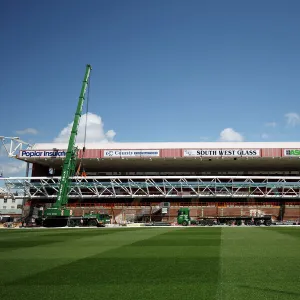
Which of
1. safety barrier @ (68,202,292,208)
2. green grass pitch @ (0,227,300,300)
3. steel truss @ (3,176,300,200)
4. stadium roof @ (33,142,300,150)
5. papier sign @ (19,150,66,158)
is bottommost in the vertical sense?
green grass pitch @ (0,227,300,300)

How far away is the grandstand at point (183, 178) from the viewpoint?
74.4 metres

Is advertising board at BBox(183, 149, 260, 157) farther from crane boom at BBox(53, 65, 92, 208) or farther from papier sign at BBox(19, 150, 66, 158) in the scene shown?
papier sign at BBox(19, 150, 66, 158)

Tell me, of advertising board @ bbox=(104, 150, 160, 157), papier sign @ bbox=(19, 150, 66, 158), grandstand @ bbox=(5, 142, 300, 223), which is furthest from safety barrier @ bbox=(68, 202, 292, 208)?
papier sign @ bbox=(19, 150, 66, 158)

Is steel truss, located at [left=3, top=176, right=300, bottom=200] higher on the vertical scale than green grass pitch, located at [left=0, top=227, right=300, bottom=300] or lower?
higher

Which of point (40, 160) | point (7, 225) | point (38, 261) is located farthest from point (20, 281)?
point (40, 160)

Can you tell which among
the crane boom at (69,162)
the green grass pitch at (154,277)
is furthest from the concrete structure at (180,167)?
the green grass pitch at (154,277)

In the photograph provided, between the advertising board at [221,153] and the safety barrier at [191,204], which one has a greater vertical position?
the advertising board at [221,153]

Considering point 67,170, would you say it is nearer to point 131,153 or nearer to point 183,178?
point 131,153

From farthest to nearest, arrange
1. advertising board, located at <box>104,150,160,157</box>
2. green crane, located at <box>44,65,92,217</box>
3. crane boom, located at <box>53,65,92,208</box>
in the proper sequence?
advertising board, located at <box>104,150,160,157</box> → crane boom, located at <box>53,65,92,208</box> → green crane, located at <box>44,65,92,217</box>

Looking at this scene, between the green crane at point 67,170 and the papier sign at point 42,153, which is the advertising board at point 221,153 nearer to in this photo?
the green crane at point 67,170

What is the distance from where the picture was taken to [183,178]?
75.4 metres

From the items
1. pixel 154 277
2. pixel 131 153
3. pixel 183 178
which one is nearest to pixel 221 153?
pixel 183 178

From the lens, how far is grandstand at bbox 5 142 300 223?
74.4 meters

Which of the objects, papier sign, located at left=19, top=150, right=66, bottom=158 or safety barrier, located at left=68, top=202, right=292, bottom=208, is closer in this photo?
safety barrier, located at left=68, top=202, right=292, bottom=208
